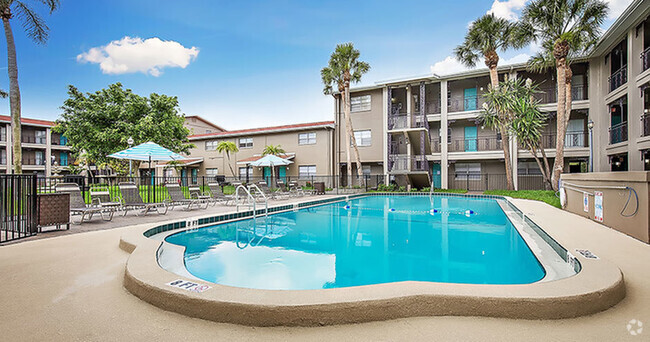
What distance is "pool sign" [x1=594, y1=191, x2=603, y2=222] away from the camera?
8117mm

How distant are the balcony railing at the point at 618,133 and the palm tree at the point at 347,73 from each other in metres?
14.5

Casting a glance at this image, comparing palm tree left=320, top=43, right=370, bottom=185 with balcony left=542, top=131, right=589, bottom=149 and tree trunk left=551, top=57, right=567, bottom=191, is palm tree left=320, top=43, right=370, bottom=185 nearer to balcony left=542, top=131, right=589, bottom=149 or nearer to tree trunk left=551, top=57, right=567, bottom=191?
tree trunk left=551, top=57, right=567, bottom=191

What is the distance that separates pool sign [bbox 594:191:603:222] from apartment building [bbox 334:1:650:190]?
30.1 feet

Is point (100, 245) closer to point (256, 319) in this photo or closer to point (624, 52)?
point (256, 319)

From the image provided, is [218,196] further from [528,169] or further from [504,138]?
[528,169]

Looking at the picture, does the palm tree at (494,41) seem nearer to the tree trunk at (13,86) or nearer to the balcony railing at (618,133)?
the balcony railing at (618,133)

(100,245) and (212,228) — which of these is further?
(212,228)

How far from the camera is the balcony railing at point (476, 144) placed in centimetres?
2261

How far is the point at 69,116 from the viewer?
23.8 metres

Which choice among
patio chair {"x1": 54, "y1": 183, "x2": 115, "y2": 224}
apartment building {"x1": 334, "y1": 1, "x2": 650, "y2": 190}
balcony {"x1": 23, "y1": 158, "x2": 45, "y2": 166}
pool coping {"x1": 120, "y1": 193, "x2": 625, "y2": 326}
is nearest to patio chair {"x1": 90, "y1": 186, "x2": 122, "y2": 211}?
patio chair {"x1": 54, "y1": 183, "x2": 115, "y2": 224}

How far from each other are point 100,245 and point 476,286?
5.97 m

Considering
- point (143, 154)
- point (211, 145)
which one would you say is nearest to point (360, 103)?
point (211, 145)

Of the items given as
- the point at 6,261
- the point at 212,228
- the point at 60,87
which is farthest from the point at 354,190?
the point at 60,87
